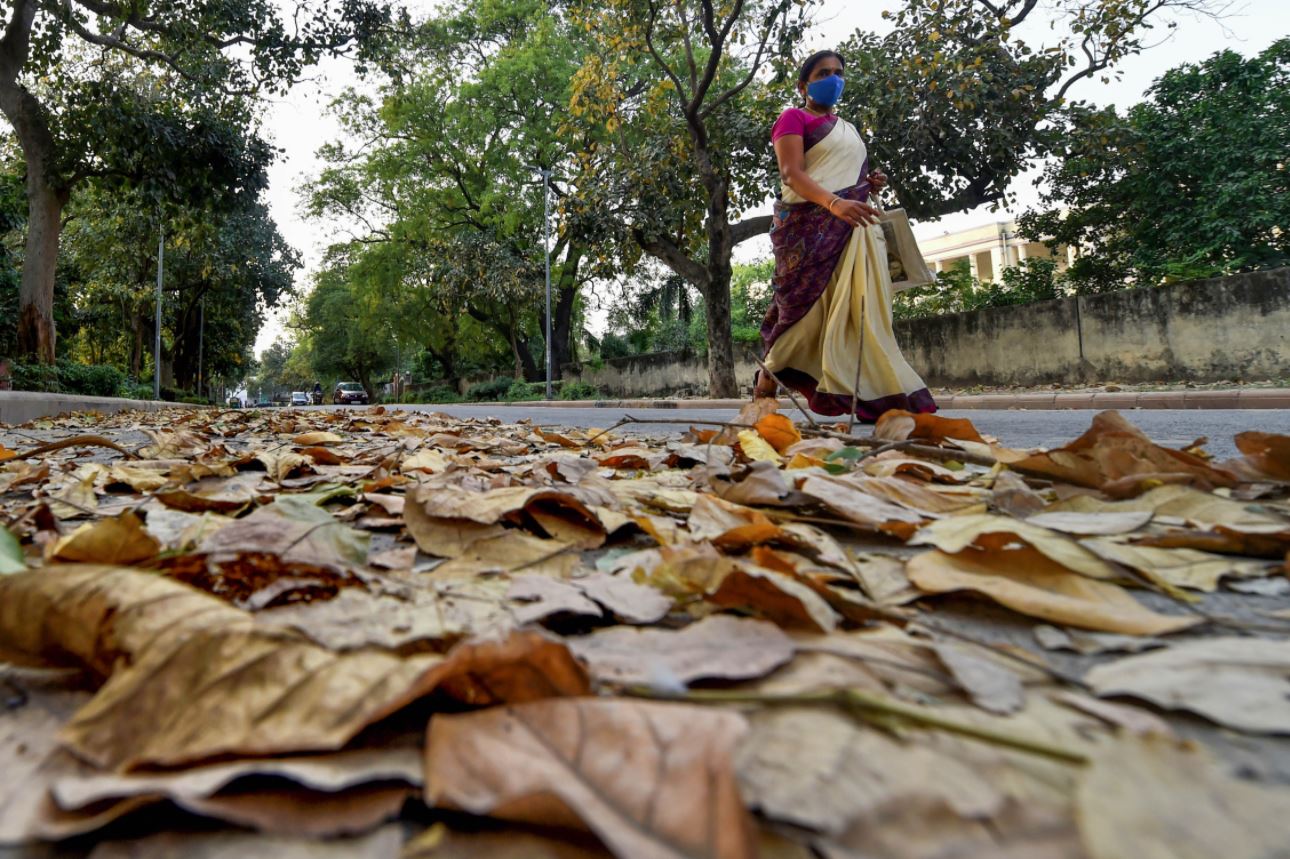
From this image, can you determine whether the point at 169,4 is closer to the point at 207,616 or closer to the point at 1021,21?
the point at 1021,21

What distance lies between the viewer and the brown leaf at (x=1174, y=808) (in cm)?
44

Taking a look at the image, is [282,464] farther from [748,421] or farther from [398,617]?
[748,421]

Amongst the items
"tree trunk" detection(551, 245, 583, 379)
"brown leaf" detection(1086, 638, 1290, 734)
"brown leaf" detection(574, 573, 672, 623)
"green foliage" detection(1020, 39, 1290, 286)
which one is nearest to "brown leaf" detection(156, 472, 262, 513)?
"brown leaf" detection(574, 573, 672, 623)

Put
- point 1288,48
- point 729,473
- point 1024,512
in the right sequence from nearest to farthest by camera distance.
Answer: point 1024,512 → point 729,473 → point 1288,48

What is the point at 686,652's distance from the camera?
0.71 m

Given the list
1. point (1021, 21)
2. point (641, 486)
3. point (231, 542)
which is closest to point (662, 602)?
point (231, 542)

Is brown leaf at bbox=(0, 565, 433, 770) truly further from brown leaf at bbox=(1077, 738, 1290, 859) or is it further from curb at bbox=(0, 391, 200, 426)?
curb at bbox=(0, 391, 200, 426)

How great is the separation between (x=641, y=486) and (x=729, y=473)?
22 centimetres

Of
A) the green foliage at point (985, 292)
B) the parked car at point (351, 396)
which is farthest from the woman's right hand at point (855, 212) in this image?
the parked car at point (351, 396)

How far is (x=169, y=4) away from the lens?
12.0 metres

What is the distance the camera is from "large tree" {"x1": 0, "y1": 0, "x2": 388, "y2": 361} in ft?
37.5

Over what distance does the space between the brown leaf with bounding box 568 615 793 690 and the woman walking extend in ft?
11.0

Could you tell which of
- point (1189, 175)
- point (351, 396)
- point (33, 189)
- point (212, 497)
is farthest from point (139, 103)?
point (351, 396)

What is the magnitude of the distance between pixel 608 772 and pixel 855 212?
368 cm
